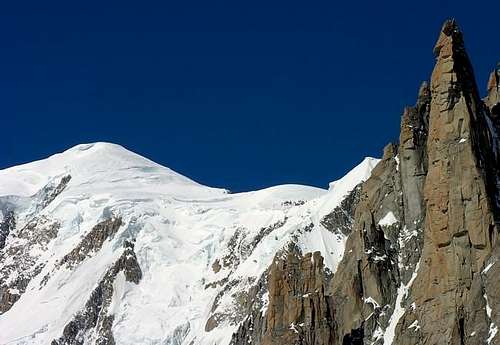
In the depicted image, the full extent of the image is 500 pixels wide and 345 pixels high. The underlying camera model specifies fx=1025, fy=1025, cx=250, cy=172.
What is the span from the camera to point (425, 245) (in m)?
102

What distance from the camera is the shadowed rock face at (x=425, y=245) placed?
95.2 metres

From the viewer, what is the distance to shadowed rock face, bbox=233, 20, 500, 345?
313 feet

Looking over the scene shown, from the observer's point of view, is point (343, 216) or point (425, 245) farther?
point (343, 216)

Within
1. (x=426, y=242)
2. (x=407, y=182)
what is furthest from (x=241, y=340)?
(x=426, y=242)

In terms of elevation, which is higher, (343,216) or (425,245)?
(343,216)

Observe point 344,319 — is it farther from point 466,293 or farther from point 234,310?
point 234,310

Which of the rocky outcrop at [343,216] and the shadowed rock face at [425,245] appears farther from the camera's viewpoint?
the rocky outcrop at [343,216]

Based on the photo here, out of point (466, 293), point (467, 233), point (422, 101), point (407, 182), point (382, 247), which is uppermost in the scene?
point (422, 101)

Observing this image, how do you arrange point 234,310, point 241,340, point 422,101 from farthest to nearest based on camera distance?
point 234,310 → point 241,340 → point 422,101

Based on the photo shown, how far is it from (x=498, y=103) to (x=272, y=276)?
113 ft

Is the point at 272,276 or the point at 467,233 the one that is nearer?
the point at 467,233

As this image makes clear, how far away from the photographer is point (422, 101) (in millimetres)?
125688

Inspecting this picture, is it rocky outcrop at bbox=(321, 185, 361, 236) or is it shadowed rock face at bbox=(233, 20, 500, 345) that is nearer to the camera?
shadowed rock face at bbox=(233, 20, 500, 345)

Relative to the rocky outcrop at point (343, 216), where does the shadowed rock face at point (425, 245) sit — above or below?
below
